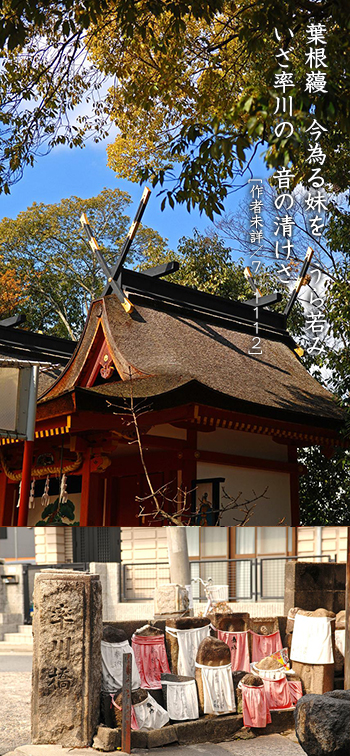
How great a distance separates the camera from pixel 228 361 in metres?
9.89

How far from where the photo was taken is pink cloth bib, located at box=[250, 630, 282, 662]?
11.2ft

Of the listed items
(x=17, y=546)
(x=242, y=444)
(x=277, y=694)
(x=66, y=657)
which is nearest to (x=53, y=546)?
(x=17, y=546)

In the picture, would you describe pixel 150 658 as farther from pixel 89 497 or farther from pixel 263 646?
pixel 89 497

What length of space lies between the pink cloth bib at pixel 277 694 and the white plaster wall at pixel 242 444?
5551 millimetres

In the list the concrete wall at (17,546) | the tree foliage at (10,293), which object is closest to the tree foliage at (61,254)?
the tree foliage at (10,293)

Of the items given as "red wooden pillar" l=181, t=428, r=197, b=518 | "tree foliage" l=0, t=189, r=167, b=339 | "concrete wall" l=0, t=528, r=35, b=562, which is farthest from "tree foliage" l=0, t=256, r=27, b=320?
"concrete wall" l=0, t=528, r=35, b=562

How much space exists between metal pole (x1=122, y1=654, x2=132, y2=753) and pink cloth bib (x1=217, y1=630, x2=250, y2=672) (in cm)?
47

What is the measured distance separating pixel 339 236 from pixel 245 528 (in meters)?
5.79

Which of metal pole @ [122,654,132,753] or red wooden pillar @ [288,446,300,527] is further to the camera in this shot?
red wooden pillar @ [288,446,300,527]

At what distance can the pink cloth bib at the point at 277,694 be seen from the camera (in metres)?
3.29

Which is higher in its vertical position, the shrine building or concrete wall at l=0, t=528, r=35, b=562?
the shrine building

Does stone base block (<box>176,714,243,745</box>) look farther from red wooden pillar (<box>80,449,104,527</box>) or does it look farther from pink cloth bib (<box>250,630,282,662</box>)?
red wooden pillar (<box>80,449,104,527</box>)

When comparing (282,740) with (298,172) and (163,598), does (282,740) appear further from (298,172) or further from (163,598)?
(298,172)

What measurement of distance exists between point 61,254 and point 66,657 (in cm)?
2106
